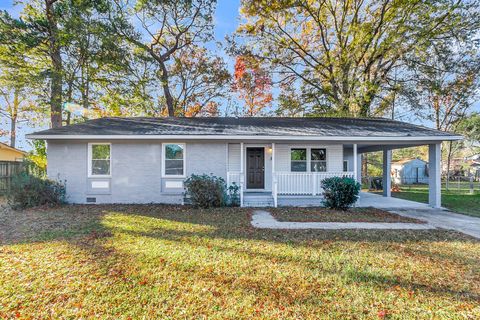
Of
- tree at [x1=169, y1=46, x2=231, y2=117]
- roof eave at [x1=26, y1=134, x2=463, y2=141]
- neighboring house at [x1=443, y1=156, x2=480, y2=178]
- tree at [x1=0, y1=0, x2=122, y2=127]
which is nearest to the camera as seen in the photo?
roof eave at [x1=26, y1=134, x2=463, y2=141]

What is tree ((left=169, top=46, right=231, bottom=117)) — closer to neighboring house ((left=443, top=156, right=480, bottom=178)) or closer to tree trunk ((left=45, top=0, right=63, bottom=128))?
tree trunk ((left=45, top=0, right=63, bottom=128))

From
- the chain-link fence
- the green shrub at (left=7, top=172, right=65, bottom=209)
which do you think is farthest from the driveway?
the green shrub at (left=7, top=172, right=65, bottom=209)

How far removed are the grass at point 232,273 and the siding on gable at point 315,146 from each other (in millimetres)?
5062

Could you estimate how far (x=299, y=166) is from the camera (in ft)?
35.7

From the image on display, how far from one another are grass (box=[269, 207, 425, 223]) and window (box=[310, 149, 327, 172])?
2480mm

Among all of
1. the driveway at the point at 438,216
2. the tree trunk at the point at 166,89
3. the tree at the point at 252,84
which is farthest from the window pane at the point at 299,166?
the tree trunk at the point at 166,89

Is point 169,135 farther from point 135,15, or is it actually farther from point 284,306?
point 135,15

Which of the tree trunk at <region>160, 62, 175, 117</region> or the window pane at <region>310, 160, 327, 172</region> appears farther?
the tree trunk at <region>160, 62, 175, 117</region>

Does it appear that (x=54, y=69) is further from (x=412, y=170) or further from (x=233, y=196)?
(x=412, y=170)

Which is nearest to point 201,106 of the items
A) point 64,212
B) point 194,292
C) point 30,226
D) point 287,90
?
point 287,90

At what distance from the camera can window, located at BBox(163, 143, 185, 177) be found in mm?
9617

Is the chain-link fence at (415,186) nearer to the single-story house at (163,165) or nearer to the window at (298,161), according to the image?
the single-story house at (163,165)

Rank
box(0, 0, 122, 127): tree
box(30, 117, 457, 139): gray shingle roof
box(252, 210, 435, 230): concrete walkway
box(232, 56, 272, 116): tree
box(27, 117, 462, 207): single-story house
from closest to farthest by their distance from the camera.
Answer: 1. box(252, 210, 435, 230): concrete walkway
2. box(30, 117, 457, 139): gray shingle roof
3. box(27, 117, 462, 207): single-story house
4. box(0, 0, 122, 127): tree
5. box(232, 56, 272, 116): tree

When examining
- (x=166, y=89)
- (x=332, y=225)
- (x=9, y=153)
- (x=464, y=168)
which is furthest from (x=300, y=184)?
(x=464, y=168)
